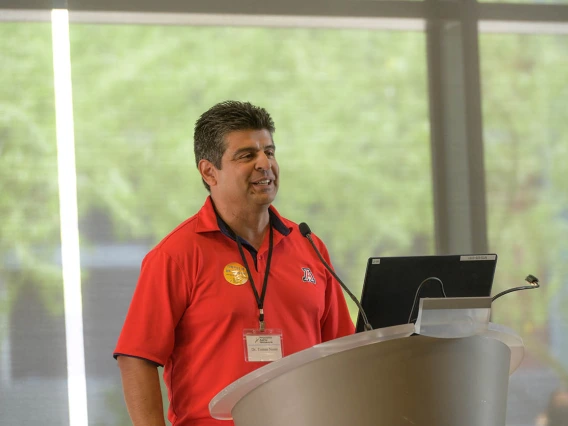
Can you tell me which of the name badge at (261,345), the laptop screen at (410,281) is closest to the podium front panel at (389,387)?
the laptop screen at (410,281)

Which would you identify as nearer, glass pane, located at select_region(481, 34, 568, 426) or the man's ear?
the man's ear

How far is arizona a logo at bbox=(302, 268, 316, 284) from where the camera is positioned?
7.53 feet

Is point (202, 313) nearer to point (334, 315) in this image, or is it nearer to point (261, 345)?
point (261, 345)

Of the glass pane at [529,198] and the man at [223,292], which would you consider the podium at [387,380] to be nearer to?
the man at [223,292]

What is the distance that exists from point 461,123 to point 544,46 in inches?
27.9

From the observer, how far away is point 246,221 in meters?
2.30

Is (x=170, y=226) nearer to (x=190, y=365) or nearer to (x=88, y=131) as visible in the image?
(x=88, y=131)

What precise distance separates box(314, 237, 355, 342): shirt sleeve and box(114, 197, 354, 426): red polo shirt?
5.0 inches

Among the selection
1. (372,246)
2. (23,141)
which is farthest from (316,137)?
(23,141)

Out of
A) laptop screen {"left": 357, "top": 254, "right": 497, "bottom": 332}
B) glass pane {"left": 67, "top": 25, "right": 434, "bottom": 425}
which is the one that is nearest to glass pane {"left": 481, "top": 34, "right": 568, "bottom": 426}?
glass pane {"left": 67, "top": 25, "right": 434, "bottom": 425}

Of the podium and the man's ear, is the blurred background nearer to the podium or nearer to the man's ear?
the man's ear

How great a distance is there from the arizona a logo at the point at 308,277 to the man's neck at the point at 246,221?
17 centimetres

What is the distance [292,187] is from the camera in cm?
391

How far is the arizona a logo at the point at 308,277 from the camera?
2.29 m
